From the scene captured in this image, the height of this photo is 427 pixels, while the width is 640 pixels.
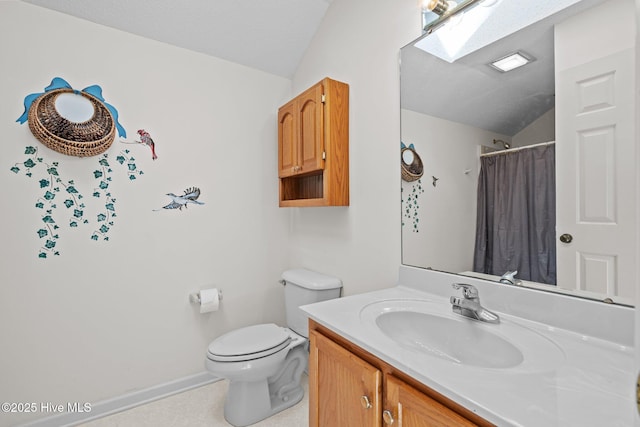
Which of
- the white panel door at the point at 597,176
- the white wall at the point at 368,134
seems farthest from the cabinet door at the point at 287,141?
the white panel door at the point at 597,176

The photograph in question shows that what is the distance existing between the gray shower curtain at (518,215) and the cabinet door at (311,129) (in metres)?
0.86

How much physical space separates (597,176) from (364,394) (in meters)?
0.91

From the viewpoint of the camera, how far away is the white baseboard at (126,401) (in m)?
1.55

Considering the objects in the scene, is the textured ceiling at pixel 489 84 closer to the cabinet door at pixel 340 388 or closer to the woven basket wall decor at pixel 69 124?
the cabinet door at pixel 340 388

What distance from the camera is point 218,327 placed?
2.04 meters

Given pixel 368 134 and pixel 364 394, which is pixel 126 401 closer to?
pixel 364 394

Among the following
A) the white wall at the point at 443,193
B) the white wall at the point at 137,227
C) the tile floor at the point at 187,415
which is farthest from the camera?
the tile floor at the point at 187,415

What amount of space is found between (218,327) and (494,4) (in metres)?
2.29

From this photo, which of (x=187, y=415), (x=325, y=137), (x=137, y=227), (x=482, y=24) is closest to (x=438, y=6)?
(x=482, y=24)

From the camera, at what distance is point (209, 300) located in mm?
1895

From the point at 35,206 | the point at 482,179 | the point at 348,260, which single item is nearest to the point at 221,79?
the point at 35,206

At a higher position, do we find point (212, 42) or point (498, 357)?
point (212, 42)

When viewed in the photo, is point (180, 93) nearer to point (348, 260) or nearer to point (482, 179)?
point (348, 260)

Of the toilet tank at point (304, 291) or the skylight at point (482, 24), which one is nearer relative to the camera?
the skylight at point (482, 24)
